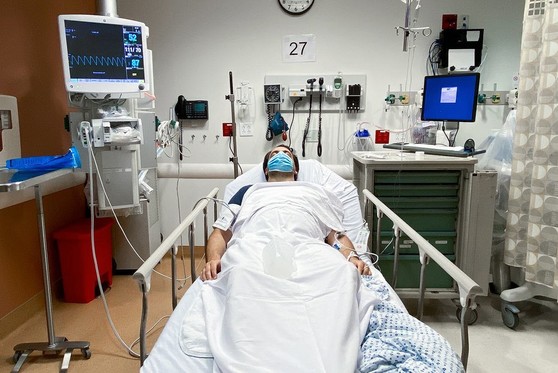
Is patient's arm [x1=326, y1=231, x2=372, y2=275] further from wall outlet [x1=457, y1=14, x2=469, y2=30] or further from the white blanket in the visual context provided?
wall outlet [x1=457, y1=14, x2=469, y2=30]

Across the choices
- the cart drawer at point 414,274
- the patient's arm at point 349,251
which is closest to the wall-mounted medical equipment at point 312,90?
the cart drawer at point 414,274

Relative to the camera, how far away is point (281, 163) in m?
2.26

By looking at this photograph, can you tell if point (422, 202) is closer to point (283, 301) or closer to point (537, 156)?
point (537, 156)

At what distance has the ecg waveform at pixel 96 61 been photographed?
7.15 ft

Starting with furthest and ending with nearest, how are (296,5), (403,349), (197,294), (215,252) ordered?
(296,5) → (215,252) → (197,294) → (403,349)

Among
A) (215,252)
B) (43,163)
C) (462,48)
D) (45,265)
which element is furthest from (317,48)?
(45,265)

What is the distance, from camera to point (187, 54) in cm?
326

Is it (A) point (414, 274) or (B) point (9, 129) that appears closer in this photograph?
(B) point (9, 129)

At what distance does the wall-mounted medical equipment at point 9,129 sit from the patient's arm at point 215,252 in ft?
3.98

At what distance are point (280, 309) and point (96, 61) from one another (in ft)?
5.87

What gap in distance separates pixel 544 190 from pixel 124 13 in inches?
126

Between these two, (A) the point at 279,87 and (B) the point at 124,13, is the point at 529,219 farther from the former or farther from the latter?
(B) the point at 124,13

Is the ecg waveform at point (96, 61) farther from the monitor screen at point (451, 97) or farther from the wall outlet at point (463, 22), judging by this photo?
the wall outlet at point (463, 22)

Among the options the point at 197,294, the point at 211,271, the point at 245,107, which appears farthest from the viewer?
the point at 245,107
